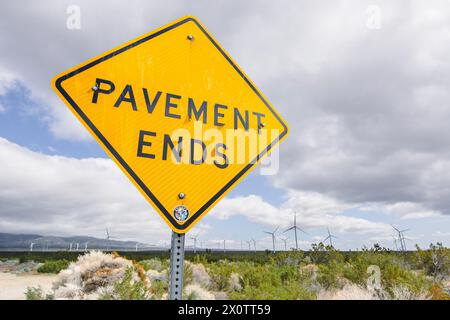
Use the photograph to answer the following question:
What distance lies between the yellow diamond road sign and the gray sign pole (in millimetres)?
139

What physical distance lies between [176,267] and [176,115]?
1.47 metres

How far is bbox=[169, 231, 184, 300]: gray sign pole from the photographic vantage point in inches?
104

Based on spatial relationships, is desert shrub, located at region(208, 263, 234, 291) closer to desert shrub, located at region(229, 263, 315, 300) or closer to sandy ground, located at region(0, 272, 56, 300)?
desert shrub, located at region(229, 263, 315, 300)

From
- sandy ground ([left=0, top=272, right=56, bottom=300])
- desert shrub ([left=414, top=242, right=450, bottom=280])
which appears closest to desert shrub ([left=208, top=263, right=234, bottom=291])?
sandy ground ([left=0, top=272, right=56, bottom=300])

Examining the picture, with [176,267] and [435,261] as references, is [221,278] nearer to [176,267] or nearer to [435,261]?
[176,267]

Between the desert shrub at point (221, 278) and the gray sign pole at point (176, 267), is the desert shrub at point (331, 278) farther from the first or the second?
the gray sign pole at point (176, 267)

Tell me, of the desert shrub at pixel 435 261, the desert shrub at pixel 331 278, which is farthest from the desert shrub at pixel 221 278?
the desert shrub at pixel 435 261

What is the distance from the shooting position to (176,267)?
2723 mm

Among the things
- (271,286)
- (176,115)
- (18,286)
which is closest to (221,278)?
(271,286)

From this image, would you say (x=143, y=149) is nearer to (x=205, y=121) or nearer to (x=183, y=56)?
(x=205, y=121)

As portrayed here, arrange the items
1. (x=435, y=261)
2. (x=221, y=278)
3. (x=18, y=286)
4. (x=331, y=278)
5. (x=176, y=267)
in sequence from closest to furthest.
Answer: (x=176, y=267) → (x=331, y=278) → (x=221, y=278) → (x=18, y=286) → (x=435, y=261)

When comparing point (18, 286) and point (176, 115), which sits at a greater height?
point (176, 115)

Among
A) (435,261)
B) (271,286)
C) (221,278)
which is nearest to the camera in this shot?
(271,286)
